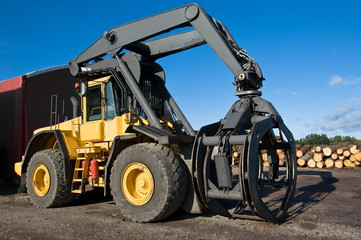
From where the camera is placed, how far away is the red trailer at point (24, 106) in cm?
1206

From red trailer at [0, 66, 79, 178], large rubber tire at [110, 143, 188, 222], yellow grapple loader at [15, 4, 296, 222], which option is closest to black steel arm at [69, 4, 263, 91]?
yellow grapple loader at [15, 4, 296, 222]

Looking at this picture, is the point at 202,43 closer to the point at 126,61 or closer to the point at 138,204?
the point at 126,61

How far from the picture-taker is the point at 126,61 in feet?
25.2

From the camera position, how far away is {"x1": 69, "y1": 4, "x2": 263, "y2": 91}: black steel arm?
20.5 ft

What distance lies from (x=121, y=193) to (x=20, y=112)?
757 cm

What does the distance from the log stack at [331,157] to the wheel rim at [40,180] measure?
12470 millimetres

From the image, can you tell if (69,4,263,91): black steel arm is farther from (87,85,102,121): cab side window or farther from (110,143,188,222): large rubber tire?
(110,143,188,222): large rubber tire

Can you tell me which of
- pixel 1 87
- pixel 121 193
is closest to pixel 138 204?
pixel 121 193

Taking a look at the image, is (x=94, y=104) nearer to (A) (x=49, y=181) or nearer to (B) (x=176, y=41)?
(A) (x=49, y=181)

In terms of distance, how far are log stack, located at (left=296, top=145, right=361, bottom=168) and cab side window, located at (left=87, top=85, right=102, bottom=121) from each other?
1203cm

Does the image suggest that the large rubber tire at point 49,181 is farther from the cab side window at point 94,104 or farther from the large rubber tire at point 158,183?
the large rubber tire at point 158,183

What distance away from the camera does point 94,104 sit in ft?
25.9

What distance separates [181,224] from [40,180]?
4.33m

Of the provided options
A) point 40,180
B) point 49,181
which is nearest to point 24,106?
point 40,180
